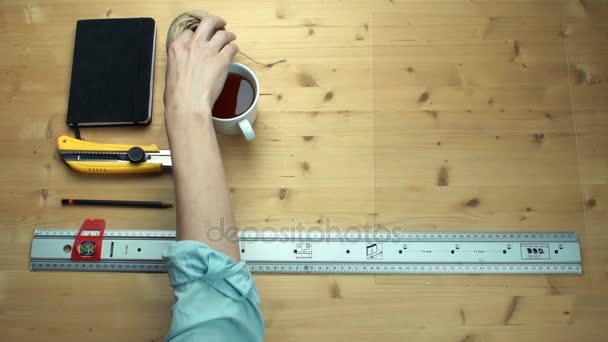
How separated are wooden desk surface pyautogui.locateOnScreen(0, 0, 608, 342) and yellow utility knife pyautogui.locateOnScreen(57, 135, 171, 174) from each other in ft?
0.11

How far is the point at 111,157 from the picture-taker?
35.7 inches

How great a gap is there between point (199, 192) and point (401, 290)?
0.44 meters

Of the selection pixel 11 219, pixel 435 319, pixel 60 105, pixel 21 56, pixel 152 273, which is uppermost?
pixel 21 56

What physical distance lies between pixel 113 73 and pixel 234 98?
0.94ft

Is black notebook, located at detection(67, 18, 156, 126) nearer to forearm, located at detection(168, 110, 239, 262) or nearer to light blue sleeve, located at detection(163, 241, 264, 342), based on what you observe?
forearm, located at detection(168, 110, 239, 262)

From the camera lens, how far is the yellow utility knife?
90 cm

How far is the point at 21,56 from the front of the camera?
1000mm

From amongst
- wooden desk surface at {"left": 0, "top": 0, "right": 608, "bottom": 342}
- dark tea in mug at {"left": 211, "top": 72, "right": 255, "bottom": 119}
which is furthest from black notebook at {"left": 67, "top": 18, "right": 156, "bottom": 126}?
dark tea in mug at {"left": 211, "top": 72, "right": 255, "bottom": 119}

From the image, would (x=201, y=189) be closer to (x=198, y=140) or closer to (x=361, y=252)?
(x=198, y=140)

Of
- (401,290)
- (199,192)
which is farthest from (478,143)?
(199,192)

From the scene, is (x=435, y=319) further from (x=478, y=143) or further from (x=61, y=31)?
(x=61, y=31)

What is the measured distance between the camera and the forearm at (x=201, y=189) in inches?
26.1

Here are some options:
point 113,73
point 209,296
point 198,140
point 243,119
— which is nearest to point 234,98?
point 243,119

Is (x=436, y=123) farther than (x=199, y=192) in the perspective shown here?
Yes
